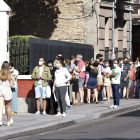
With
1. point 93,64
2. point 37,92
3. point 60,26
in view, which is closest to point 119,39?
point 60,26

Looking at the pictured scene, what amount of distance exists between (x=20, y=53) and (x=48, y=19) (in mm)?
11482

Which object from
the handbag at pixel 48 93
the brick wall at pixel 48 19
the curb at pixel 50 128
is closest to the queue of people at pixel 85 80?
the handbag at pixel 48 93

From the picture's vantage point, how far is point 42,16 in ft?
94.3

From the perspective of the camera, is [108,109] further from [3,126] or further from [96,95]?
[3,126]

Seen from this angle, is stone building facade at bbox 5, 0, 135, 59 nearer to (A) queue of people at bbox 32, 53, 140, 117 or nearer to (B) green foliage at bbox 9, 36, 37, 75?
(A) queue of people at bbox 32, 53, 140, 117

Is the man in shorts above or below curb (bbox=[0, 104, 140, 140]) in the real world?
above

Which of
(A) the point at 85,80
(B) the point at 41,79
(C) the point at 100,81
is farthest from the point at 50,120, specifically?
(C) the point at 100,81

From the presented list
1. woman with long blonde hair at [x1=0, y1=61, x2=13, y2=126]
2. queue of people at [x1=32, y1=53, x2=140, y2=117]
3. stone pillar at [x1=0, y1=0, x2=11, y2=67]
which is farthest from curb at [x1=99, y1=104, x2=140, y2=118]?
woman with long blonde hair at [x1=0, y1=61, x2=13, y2=126]

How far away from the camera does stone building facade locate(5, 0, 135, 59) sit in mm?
27734

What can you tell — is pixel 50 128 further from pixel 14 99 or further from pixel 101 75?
pixel 101 75

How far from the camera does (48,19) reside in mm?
28484

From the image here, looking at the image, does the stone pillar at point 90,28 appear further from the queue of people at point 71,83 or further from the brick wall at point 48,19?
the queue of people at point 71,83

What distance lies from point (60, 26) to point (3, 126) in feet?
52.0

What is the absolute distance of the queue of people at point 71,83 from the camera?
13.4m
